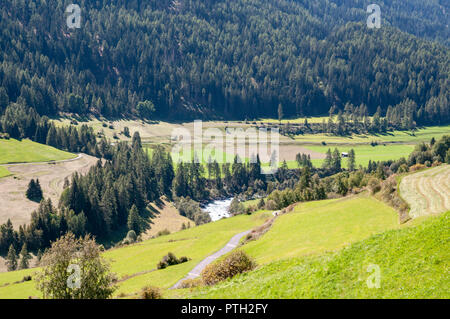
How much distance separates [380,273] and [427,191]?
61006 millimetres

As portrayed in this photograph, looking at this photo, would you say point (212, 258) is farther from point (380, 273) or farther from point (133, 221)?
point (133, 221)

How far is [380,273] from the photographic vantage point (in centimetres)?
3047

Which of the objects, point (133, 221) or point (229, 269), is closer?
point (229, 269)

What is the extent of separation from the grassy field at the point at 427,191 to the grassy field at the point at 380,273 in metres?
37.5

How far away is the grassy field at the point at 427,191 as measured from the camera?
71125mm

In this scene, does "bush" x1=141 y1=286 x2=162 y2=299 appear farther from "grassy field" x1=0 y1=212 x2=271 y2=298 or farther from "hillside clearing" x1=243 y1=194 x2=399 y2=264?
"hillside clearing" x1=243 y1=194 x2=399 y2=264

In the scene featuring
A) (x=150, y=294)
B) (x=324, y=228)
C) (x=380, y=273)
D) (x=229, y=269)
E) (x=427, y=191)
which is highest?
(x=380, y=273)

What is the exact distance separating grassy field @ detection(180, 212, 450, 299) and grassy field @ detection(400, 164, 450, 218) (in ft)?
123

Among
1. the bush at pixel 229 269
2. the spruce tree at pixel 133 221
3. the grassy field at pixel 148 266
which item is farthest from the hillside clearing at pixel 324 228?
the spruce tree at pixel 133 221

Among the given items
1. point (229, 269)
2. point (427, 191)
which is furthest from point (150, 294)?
point (427, 191)

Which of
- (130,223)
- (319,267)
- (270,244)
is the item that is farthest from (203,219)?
(319,267)

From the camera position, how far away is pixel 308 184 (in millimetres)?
155875

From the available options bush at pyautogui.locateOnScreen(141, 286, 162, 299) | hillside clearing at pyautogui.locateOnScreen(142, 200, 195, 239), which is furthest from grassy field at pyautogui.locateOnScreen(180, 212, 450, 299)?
hillside clearing at pyautogui.locateOnScreen(142, 200, 195, 239)

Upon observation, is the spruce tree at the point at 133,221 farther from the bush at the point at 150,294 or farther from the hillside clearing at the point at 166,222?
the bush at the point at 150,294
